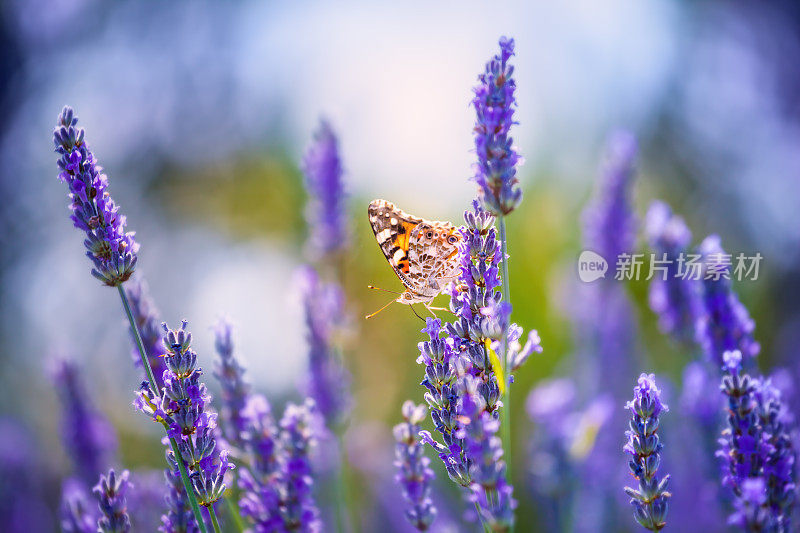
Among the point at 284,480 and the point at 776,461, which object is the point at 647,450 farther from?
the point at 284,480

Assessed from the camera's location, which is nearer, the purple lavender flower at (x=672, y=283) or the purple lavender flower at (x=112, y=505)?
the purple lavender flower at (x=112, y=505)

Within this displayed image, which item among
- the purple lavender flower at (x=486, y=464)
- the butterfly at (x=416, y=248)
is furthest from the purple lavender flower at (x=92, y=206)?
the butterfly at (x=416, y=248)

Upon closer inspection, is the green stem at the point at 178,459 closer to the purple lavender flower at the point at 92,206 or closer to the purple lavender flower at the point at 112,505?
the purple lavender flower at the point at 92,206

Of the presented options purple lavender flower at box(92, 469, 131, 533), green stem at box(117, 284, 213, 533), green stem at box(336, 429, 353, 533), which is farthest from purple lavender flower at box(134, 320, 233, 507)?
green stem at box(336, 429, 353, 533)

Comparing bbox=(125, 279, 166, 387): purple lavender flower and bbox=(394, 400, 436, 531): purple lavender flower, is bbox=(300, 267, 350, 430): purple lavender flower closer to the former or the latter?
bbox=(125, 279, 166, 387): purple lavender flower

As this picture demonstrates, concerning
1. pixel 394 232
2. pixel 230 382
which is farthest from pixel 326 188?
pixel 230 382

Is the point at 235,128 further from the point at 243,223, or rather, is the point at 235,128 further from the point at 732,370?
the point at 732,370
